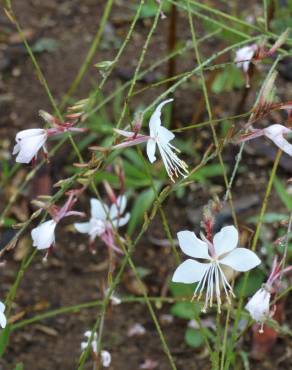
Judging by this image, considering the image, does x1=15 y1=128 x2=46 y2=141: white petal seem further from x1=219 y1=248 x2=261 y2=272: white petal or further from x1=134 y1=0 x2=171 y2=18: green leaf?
x1=134 y1=0 x2=171 y2=18: green leaf

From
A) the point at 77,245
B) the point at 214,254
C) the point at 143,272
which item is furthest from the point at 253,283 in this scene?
the point at 214,254

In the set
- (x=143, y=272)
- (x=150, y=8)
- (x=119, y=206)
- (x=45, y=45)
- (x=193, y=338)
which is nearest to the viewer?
(x=119, y=206)

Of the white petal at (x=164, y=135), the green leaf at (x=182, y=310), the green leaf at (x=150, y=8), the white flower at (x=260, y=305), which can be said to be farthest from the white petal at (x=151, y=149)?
the green leaf at (x=150, y=8)

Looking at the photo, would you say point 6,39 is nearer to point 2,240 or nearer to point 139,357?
point 2,240

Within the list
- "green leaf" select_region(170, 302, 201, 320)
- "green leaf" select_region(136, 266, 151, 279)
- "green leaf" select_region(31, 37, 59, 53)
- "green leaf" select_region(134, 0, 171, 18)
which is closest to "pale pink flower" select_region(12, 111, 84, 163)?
"green leaf" select_region(170, 302, 201, 320)

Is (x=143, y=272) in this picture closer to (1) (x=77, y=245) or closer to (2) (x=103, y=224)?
(1) (x=77, y=245)

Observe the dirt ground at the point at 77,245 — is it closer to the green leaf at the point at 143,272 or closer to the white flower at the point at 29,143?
the green leaf at the point at 143,272
